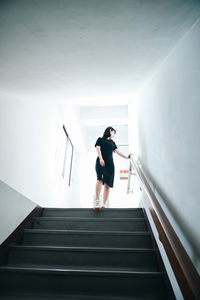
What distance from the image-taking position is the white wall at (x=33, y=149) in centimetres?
246

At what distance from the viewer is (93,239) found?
2357 mm

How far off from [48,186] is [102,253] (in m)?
2.14

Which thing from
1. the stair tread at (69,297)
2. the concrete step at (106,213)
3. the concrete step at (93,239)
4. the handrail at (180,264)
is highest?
the handrail at (180,264)

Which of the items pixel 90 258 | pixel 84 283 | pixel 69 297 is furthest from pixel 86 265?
pixel 69 297

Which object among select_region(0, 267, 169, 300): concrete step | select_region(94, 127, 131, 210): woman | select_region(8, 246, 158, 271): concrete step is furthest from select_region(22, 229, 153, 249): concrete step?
select_region(94, 127, 131, 210): woman

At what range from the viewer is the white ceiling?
3.91 ft

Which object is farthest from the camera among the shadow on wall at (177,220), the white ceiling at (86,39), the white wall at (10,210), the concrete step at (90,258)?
the white wall at (10,210)

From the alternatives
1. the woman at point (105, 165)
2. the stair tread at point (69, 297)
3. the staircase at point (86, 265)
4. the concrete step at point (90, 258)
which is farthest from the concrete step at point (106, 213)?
the stair tread at point (69, 297)

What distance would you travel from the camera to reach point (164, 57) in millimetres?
1726

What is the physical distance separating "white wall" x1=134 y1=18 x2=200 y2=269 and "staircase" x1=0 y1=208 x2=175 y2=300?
A: 56cm

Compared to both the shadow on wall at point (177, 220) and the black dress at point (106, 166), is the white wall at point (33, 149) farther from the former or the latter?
the shadow on wall at point (177, 220)

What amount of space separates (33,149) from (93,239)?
1.63 meters

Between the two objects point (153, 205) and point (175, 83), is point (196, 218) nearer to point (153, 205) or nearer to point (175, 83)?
point (153, 205)

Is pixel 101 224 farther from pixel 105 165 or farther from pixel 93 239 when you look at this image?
pixel 105 165
